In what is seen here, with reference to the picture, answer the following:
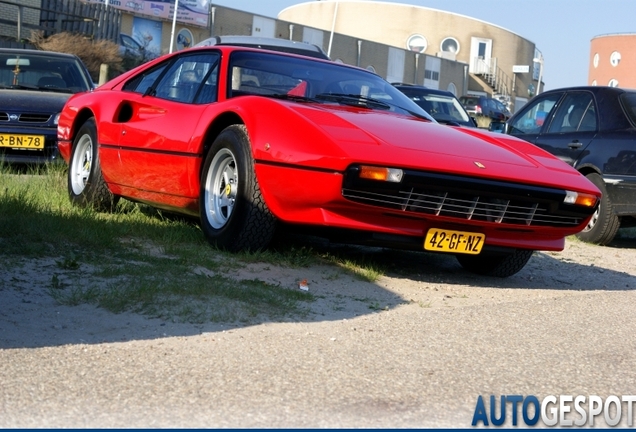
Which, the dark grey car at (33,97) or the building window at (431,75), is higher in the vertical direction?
the building window at (431,75)

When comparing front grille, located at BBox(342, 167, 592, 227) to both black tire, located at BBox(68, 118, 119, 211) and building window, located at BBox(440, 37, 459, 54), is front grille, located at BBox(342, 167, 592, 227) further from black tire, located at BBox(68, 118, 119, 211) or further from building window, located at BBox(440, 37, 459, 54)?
building window, located at BBox(440, 37, 459, 54)

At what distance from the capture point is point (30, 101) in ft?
35.6

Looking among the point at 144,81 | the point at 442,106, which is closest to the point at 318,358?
the point at 144,81

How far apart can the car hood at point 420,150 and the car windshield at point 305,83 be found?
1.10 ft

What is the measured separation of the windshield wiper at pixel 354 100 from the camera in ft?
→ 21.9

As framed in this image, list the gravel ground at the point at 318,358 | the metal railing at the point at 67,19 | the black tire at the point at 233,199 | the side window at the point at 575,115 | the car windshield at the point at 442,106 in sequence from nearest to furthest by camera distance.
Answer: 1. the gravel ground at the point at 318,358
2. the black tire at the point at 233,199
3. the side window at the point at 575,115
4. the car windshield at the point at 442,106
5. the metal railing at the point at 67,19

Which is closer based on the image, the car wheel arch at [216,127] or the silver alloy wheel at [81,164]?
the car wheel arch at [216,127]

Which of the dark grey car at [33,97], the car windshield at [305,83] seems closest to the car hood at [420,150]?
the car windshield at [305,83]

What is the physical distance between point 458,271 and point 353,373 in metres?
3.27

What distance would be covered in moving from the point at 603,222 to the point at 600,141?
0.77 m

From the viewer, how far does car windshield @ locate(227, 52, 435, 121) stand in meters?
6.66

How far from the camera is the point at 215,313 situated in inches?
185

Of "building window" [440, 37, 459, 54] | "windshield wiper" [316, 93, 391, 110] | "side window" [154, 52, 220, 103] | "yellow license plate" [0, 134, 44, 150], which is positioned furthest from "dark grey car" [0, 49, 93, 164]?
"building window" [440, 37, 459, 54]

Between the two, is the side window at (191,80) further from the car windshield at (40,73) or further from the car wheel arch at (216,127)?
the car windshield at (40,73)
